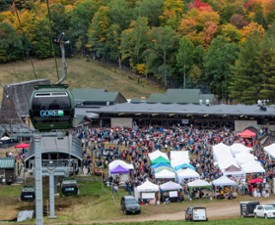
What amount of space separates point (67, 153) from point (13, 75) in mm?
64437

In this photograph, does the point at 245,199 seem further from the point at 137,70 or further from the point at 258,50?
the point at 137,70

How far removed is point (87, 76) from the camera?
115 m

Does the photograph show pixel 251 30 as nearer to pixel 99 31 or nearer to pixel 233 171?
pixel 99 31

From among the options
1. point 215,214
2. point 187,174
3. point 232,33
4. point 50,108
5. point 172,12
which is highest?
point 172,12

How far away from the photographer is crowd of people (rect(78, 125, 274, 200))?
1992 inches

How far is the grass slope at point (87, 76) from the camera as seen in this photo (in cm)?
11044

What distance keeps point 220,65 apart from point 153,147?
45628 mm

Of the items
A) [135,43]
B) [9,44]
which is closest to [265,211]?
[135,43]

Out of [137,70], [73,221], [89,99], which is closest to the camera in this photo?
[73,221]

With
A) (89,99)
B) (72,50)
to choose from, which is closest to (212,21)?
(72,50)

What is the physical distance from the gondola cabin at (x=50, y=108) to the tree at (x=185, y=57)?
78053mm

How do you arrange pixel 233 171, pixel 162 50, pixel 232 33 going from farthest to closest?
pixel 162 50
pixel 232 33
pixel 233 171

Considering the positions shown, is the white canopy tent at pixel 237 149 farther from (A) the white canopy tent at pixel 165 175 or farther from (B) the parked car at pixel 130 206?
(B) the parked car at pixel 130 206

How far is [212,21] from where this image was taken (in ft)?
396
